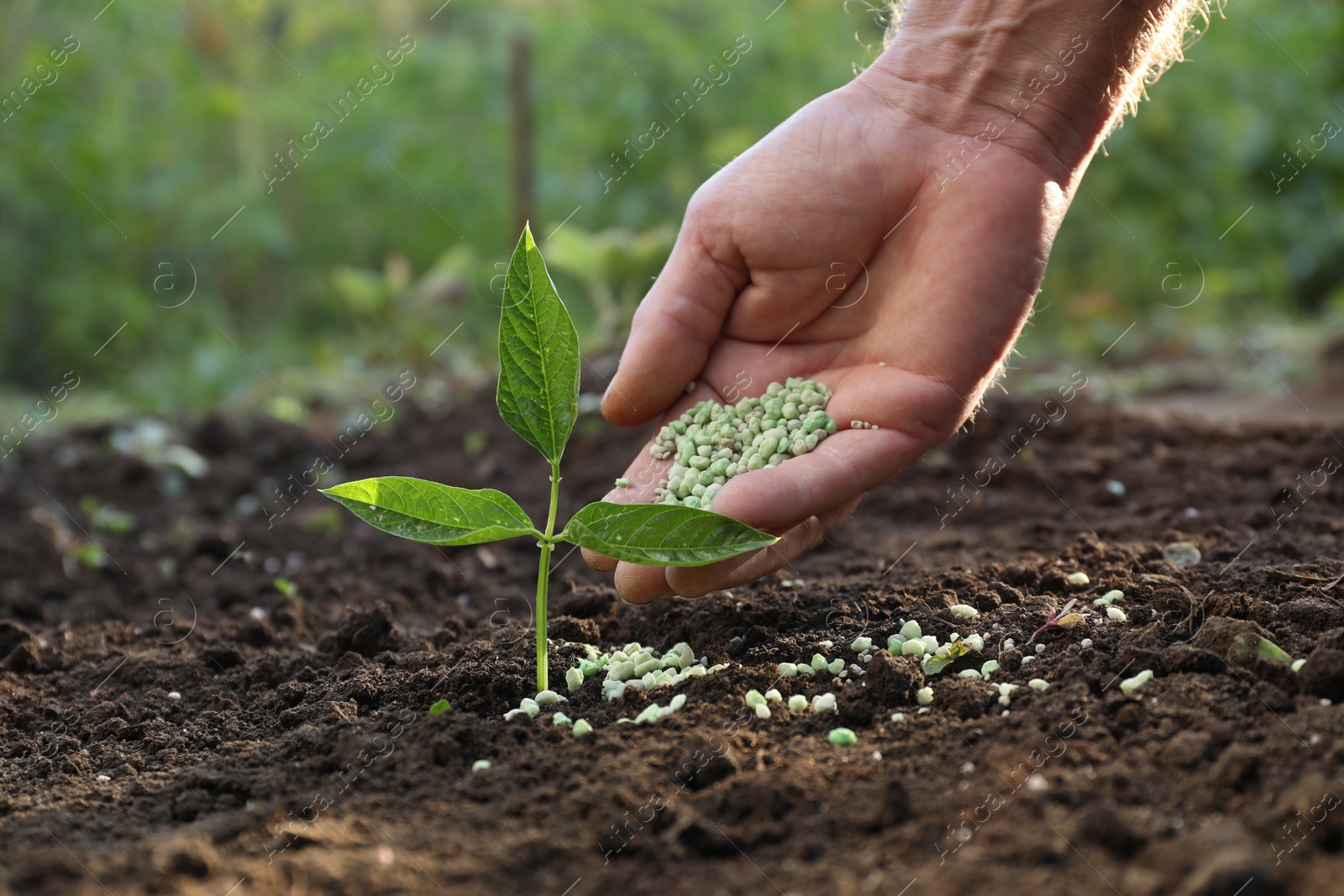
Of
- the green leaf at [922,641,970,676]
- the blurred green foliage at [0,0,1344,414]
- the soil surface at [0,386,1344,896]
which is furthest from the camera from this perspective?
the blurred green foliage at [0,0,1344,414]

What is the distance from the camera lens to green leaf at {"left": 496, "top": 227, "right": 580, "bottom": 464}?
1771 mm

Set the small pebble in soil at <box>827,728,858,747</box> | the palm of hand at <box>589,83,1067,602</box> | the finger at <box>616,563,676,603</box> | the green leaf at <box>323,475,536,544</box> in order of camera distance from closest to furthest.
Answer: the small pebble in soil at <box>827,728,858,747</box>, the green leaf at <box>323,475,536,544</box>, the finger at <box>616,563,676,603</box>, the palm of hand at <box>589,83,1067,602</box>

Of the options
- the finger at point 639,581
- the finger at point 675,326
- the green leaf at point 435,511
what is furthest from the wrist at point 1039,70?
the green leaf at point 435,511

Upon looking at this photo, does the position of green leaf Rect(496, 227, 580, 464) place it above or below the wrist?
below

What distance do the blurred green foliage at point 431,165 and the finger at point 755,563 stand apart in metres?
3.81

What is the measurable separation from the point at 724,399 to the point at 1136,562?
968 mm

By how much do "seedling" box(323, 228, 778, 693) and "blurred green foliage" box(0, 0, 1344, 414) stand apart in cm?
405

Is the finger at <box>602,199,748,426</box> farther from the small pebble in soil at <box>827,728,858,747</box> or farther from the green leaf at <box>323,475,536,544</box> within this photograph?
the small pebble in soil at <box>827,728,858,747</box>

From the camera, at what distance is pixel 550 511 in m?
1.76

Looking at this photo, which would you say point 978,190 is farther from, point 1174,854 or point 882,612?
point 1174,854

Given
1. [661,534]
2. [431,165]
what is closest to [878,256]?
[661,534]

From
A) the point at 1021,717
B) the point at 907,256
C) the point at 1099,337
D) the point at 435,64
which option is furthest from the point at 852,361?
the point at 435,64

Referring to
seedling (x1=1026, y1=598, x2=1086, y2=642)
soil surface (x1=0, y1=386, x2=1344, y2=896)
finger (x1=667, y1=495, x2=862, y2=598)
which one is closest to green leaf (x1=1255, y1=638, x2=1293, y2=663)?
soil surface (x1=0, y1=386, x2=1344, y2=896)

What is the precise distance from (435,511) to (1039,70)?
5.30 ft
